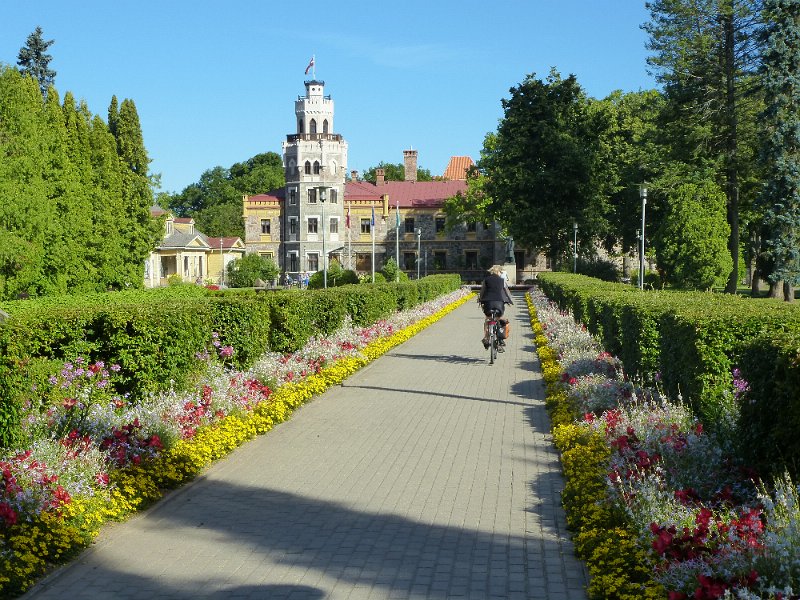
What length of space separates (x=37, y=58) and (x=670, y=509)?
58538 mm

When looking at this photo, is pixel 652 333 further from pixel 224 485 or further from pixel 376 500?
pixel 224 485

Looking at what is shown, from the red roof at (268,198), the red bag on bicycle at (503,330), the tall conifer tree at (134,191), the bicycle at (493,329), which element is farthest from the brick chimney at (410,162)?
the bicycle at (493,329)

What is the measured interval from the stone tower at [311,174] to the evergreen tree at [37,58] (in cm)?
2314

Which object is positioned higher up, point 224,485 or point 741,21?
point 741,21

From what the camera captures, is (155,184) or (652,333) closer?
(652,333)

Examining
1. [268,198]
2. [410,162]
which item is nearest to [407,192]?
[410,162]

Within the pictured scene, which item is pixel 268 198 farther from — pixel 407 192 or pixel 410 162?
pixel 410 162

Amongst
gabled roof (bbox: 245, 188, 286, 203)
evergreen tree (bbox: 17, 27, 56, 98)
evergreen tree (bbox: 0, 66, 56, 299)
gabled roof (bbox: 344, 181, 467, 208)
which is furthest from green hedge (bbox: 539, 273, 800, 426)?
gabled roof (bbox: 344, 181, 467, 208)

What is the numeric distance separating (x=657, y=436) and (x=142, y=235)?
135 ft

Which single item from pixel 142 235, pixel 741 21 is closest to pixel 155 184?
pixel 142 235

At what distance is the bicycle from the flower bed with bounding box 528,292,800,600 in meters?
7.68

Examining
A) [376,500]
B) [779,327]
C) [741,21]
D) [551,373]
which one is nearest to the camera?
[376,500]

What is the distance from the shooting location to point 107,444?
7.93 m

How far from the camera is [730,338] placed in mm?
8328
